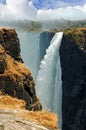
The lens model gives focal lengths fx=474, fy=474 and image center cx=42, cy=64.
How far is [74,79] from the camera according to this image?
142 m

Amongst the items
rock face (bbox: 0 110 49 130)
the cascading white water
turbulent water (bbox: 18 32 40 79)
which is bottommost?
rock face (bbox: 0 110 49 130)

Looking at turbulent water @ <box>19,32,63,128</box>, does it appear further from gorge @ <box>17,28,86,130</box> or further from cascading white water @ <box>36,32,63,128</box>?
gorge @ <box>17,28,86,130</box>

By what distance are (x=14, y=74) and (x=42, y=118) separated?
31.3m

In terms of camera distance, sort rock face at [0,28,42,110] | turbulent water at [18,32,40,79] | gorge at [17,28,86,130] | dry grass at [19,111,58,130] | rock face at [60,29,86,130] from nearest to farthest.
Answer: dry grass at [19,111,58,130] < rock face at [0,28,42,110] < rock face at [60,29,86,130] < gorge at [17,28,86,130] < turbulent water at [18,32,40,79]

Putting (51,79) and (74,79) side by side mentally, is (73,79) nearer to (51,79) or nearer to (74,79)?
(74,79)

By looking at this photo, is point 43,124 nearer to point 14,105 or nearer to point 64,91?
point 14,105

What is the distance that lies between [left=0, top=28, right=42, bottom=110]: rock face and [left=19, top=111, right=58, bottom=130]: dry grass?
2407 centimetres

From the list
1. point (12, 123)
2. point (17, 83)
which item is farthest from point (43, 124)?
point (17, 83)

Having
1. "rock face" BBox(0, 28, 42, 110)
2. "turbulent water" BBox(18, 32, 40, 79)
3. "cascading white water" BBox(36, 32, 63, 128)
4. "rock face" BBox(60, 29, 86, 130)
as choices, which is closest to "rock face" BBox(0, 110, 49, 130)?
"rock face" BBox(0, 28, 42, 110)

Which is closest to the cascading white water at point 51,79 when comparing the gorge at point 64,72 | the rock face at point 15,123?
the gorge at point 64,72

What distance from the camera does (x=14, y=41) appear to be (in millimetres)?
55562

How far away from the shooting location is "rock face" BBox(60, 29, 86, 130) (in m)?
130

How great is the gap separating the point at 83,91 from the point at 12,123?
12070 centimetres

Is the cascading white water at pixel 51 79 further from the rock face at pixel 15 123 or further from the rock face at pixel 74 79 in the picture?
the rock face at pixel 15 123
